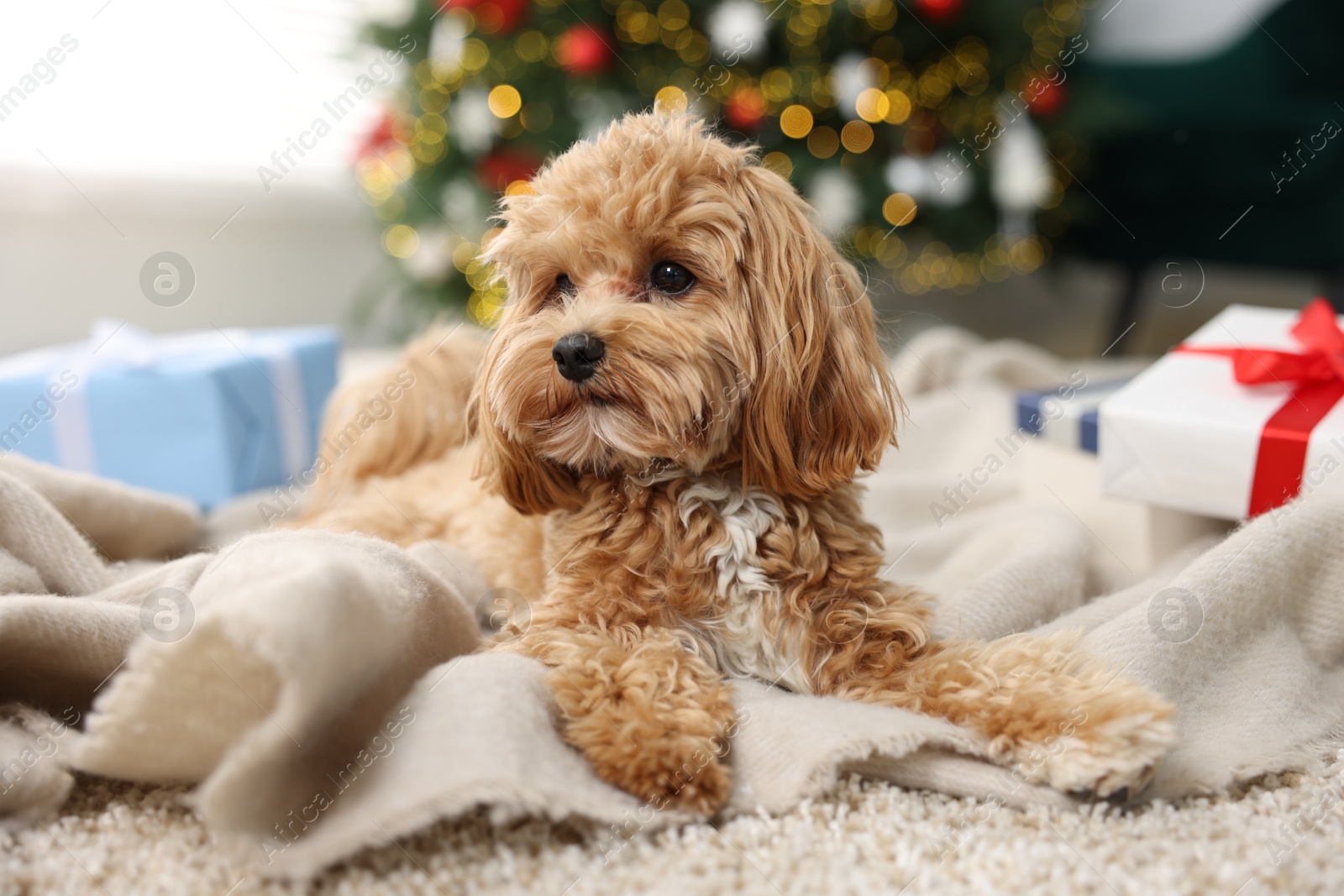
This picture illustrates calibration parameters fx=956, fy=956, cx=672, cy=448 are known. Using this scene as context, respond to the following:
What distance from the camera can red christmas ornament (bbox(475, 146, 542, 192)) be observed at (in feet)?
14.0

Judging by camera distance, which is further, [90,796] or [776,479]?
[776,479]

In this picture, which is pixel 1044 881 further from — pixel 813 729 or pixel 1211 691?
pixel 1211 691

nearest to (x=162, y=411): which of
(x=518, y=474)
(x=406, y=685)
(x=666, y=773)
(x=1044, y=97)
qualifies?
(x=518, y=474)

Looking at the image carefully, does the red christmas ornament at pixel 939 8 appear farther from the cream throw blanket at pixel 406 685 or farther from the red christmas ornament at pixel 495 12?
the cream throw blanket at pixel 406 685

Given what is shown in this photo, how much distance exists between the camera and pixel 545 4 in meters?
4.16

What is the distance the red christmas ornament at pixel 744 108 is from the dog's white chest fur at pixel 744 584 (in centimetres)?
302

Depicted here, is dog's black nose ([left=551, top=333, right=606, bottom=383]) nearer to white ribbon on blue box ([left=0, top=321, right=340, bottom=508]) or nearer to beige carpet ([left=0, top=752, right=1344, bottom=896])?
beige carpet ([left=0, top=752, right=1344, bottom=896])

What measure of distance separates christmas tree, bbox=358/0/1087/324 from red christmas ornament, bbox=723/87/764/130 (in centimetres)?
1

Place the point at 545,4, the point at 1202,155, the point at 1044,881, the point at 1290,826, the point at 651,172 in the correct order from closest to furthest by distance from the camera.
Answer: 1. the point at 1044,881
2. the point at 1290,826
3. the point at 651,172
4. the point at 545,4
5. the point at 1202,155

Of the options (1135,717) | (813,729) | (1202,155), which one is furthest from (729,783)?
(1202,155)

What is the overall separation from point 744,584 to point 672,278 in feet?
1.63

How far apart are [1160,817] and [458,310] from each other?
4.13 metres

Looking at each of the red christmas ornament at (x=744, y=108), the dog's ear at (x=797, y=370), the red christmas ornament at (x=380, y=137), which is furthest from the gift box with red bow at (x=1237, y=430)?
the red christmas ornament at (x=380, y=137)

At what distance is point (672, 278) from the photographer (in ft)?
4.99
